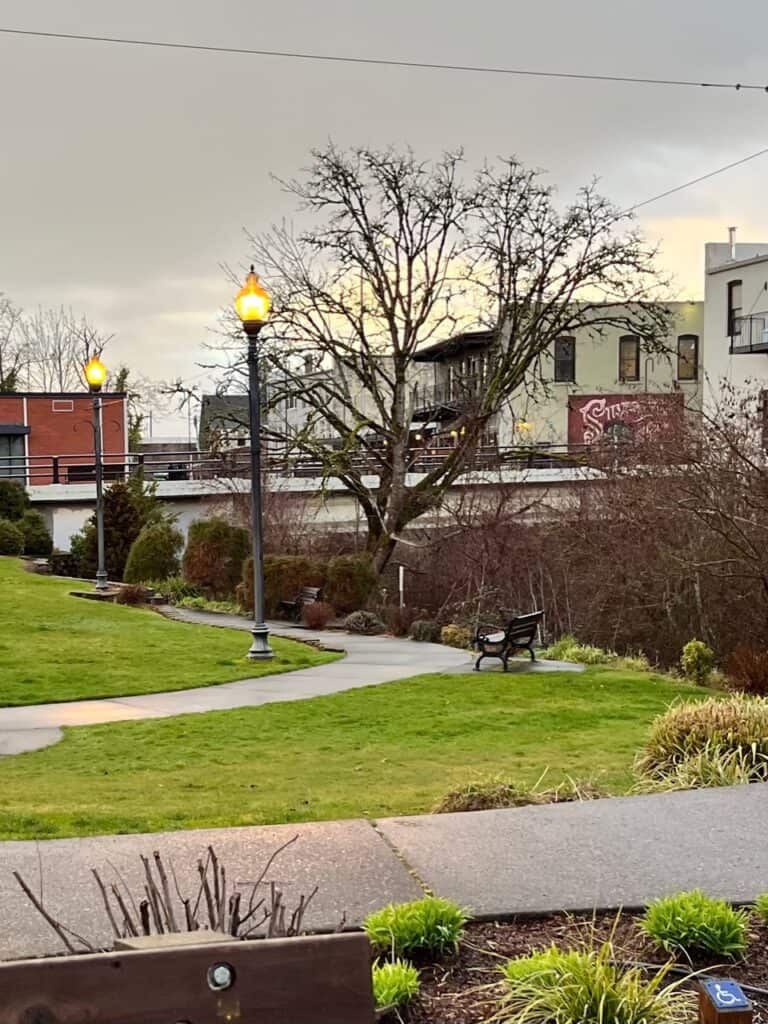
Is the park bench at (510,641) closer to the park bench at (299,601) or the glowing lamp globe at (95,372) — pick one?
the park bench at (299,601)

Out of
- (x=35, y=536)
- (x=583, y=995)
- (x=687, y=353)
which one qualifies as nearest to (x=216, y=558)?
(x=35, y=536)

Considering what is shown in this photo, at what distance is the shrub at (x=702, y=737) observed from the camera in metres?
8.14

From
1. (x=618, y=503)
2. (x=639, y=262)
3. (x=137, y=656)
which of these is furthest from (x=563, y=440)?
(x=137, y=656)

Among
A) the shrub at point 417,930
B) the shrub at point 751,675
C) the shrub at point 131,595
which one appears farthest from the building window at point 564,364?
the shrub at point 417,930

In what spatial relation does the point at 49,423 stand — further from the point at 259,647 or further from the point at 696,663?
the point at 696,663

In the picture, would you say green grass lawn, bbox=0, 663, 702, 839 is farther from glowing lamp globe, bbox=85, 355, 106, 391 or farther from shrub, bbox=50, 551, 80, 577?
shrub, bbox=50, 551, 80, 577

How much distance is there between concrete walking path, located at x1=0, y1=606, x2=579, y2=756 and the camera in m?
11.7

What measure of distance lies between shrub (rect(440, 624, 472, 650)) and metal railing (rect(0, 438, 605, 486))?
6440mm

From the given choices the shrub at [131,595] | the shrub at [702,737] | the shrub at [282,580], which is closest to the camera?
the shrub at [702,737]

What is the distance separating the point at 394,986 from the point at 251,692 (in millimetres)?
10375

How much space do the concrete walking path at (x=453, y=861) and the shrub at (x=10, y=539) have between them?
28.3 m

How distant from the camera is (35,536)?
34438mm

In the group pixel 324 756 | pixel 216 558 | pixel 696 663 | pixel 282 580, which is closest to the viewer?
pixel 324 756

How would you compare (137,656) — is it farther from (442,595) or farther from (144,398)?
(144,398)
